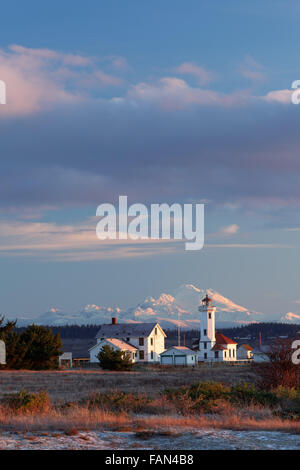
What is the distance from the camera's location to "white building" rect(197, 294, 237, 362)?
373 feet

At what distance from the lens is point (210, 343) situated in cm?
11488

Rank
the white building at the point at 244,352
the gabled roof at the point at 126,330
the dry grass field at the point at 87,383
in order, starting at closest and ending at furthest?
the dry grass field at the point at 87,383
the gabled roof at the point at 126,330
the white building at the point at 244,352

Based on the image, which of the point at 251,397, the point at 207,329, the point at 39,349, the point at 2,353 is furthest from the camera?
the point at 207,329

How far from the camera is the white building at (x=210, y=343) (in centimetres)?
11362

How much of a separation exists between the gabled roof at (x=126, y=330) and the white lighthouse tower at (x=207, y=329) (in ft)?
51.4

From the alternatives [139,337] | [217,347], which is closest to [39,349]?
[139,337]

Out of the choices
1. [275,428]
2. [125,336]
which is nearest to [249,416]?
[275,428]

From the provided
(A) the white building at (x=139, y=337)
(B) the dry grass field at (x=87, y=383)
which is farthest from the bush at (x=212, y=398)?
(A) the white building at (x=139, y=337)

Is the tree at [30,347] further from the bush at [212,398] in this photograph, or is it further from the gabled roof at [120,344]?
the bush at [212,398]

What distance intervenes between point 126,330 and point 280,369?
7610 cm

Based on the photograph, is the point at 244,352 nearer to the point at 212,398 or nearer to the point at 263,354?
the point at 263,354

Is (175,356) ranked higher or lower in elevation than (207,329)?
lower

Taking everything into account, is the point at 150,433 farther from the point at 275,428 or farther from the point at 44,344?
the point at 44,344
